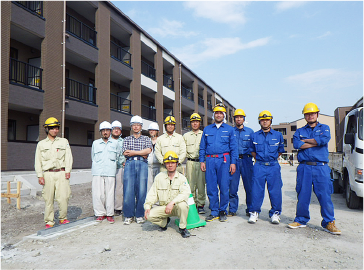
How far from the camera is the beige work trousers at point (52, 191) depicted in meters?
5.46

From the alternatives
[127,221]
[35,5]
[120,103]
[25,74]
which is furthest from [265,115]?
[120,103]

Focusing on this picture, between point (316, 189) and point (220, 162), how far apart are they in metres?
1.89

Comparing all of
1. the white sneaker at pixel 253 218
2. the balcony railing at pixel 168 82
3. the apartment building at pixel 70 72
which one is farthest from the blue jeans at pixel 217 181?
the balcony railing at pixel 168 82

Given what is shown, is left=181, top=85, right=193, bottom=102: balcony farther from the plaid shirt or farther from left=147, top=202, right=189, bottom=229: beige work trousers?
left=147, top=202, right=189, bottom=229: beige work trousers

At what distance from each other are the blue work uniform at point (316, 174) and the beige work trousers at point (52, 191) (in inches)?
183

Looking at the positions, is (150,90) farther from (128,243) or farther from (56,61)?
(128,243)

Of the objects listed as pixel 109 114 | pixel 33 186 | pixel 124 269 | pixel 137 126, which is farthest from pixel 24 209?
pixel 109 114

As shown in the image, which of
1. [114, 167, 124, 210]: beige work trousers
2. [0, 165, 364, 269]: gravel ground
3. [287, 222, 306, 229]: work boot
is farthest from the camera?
[114, 167, 124, 210]: beige work trousers

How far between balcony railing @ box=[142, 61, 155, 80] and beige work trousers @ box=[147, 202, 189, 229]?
17.9 m

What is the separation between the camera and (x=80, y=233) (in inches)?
203

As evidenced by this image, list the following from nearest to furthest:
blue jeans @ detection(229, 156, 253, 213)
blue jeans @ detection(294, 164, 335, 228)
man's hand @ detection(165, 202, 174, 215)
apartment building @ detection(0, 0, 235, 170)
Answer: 1. man's hand @ detection(165, 202, 174, 215)
2. blue jeans @ detection(294, 164, 335, 228)
3. blue jeans @ detection(229, 156, 253, 213)
4. apartment building @ detection(0, 0, 235, 170)

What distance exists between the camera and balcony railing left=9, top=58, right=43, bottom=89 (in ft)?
41.1

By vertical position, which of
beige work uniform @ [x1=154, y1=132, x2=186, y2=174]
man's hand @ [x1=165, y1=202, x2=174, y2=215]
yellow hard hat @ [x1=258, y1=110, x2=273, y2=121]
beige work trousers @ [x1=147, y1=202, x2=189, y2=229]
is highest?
yellow hard hat @ [x1=258, y1=110, x2=273, y2=121]

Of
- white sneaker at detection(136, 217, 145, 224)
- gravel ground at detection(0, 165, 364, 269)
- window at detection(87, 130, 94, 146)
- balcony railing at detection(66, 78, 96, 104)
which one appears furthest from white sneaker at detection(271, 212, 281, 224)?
window at detection(87, 130, 94, 146)
